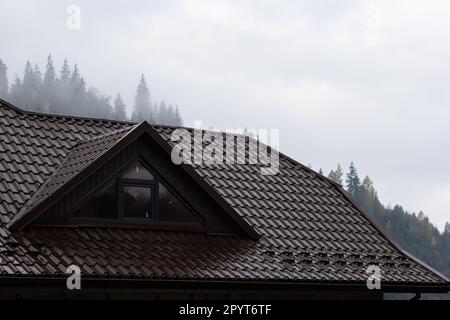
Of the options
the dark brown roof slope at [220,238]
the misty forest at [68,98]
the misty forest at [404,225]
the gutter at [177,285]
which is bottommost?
the gutter at [177,285]

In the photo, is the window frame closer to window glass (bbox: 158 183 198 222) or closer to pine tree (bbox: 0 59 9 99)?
window glass (bbox: 158 183 198 222)

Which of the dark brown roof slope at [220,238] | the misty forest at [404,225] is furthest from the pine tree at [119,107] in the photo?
the dark brown roof slope at [220,238]

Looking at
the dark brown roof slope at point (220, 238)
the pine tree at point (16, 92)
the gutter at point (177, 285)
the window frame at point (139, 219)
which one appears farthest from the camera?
the pine tree at point (16, 92)

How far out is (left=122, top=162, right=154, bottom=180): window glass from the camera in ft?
56.3

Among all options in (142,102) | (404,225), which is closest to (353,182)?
(404,225)

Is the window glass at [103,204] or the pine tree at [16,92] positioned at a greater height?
the pine tree at [16,92]

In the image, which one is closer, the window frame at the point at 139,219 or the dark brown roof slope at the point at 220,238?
the dark brown roof slope at the point at 220,238

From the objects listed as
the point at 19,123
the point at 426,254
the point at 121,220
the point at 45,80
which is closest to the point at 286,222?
the point at 121,220

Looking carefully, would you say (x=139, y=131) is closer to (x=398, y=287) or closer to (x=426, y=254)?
(x=398, y=287)

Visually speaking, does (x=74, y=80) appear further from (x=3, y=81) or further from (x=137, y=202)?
(x=137, y=202)

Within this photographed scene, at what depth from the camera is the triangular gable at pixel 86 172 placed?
15.9 m

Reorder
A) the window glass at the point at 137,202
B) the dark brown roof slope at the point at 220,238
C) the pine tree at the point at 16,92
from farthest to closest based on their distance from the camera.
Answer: the pine tree at the point at 16,92, the window glass at the point at 137,202, the dark brown roof slope at the point at 220,238

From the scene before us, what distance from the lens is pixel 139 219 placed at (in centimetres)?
1719

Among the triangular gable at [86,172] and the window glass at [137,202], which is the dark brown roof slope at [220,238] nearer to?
the triangular gable at [86,172]
